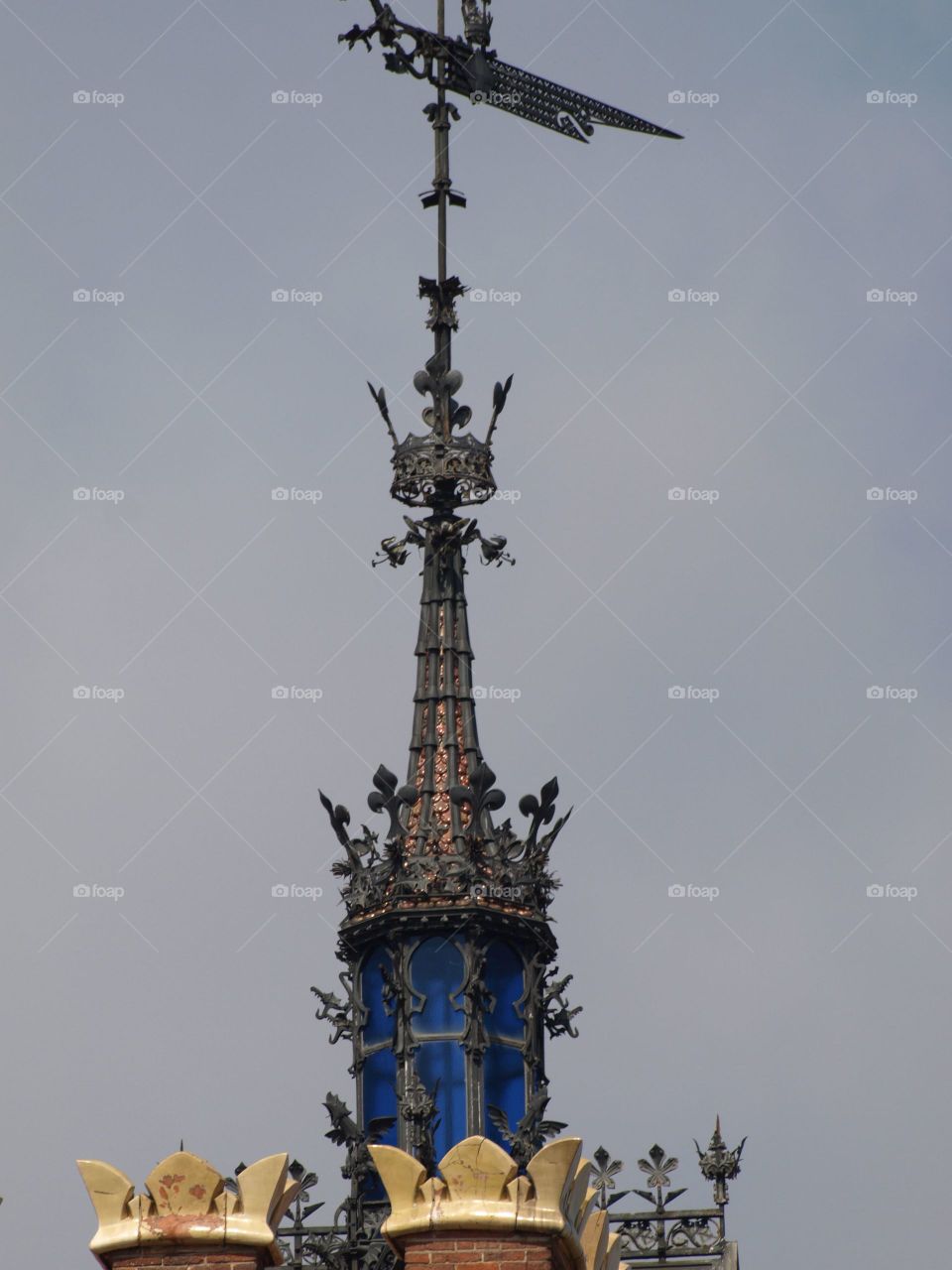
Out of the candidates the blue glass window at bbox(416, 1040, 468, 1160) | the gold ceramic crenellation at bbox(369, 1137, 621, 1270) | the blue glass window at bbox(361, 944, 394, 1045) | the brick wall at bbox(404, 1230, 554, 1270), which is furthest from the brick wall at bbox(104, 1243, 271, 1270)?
the blue glass window at bbox(361, 944, 394, 1045)

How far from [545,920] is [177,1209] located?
14.0m

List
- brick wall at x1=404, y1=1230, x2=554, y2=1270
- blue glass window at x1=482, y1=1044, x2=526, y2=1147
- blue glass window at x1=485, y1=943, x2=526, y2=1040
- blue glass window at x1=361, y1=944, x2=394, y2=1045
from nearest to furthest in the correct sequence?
brick wall at x1=404, y1=1230, x2=554, y2=1270
blue glass window at x1=482, y1=1044, x2=526, y2=1147
blue glass window at x1=485, y1=943, x2=526, y2=1040
blue glass window at x1=361, y1=944, x2=394, y2=1045

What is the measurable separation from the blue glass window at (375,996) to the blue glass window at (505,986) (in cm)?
137

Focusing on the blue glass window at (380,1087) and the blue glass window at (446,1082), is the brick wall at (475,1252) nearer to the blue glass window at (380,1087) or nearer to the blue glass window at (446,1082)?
the blue glass window at (446,1082)

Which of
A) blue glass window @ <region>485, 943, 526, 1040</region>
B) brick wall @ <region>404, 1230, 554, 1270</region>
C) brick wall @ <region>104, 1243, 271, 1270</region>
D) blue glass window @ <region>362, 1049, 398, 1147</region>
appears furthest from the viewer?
blue glass window @ <region>485, 943, 526, 1040</region>

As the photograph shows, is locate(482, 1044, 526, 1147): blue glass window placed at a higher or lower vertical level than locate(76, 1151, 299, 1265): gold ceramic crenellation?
higher

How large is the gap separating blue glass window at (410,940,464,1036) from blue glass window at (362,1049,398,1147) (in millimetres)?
692

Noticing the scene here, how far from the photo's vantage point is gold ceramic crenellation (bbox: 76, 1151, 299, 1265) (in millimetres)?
34844

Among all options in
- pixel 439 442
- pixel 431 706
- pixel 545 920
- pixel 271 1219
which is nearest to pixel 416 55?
pixel 439 442

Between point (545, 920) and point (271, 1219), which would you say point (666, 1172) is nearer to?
point (545, 920)

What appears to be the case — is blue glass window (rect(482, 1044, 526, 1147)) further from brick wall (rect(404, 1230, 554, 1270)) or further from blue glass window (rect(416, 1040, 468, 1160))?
brick wall (rect(404, 1230, 554, 1270))

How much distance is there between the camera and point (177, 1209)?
3497 centimetres

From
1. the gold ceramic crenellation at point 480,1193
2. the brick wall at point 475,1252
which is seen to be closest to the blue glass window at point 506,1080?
the gold ceramic crenellation at point 480,1193

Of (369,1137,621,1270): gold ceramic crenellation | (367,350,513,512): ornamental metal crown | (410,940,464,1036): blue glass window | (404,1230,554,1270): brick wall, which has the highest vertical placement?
(367,350,513,512): ornamental metal crown
